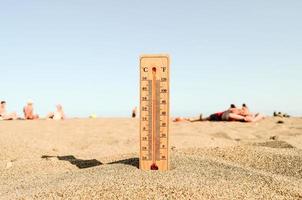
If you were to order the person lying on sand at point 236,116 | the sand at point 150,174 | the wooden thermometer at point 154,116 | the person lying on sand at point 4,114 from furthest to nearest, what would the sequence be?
the person lying on sand at point 4,114 → the person lying on sand at point 236,116 → the wooden thermometer at point 154,116 → the sand at point 150,174

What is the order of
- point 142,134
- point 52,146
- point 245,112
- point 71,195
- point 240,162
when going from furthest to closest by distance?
point 245,112 < point 52,146 < point 240,162 < point 142,134 < point 71,195

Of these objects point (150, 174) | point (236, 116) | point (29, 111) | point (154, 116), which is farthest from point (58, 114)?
point (150, 174)

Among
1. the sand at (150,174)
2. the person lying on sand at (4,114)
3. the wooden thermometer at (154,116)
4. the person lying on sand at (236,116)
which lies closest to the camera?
the sand at (150,174)

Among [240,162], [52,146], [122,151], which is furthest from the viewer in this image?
[52,146]

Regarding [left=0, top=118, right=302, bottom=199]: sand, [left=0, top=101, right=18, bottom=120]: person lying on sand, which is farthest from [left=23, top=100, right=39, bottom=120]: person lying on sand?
[left=0, top=118, right=302, bottom=199]: sand

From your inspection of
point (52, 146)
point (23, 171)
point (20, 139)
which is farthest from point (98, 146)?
point (23, 171)

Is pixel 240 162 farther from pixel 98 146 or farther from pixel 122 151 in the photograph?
pixel 98 146

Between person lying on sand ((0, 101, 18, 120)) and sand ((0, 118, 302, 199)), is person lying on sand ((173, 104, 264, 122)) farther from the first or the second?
sand ((0, 118, 302, 199))

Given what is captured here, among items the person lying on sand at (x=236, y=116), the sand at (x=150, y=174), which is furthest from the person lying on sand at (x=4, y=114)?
the sand at (x=150, y=174)

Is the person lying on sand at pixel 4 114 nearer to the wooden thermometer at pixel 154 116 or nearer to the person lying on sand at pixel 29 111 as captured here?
the person lying on sand at pixel 29 111
